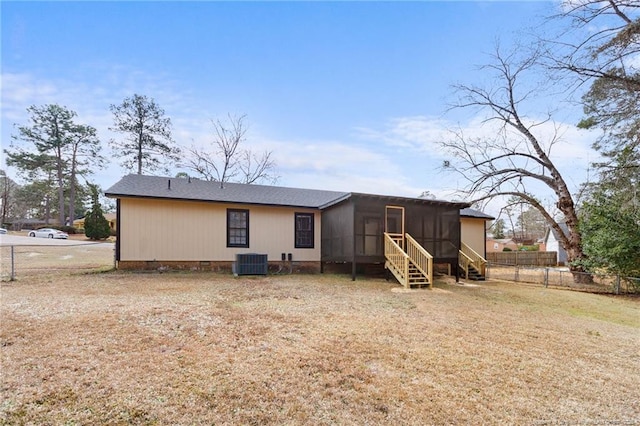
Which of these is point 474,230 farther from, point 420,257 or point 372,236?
point 372,236

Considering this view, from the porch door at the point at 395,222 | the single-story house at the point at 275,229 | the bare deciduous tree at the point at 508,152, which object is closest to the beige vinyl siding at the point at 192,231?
the single-story house at the point at 275,229

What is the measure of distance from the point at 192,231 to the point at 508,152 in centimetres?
1360

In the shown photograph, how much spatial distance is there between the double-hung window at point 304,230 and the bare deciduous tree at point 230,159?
14299mm

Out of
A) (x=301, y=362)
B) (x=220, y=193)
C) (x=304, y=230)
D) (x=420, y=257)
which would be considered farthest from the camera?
(x=304, y=230)

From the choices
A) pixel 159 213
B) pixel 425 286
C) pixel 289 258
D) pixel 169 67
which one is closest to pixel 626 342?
pixel 425 286

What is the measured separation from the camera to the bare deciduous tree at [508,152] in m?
13.8

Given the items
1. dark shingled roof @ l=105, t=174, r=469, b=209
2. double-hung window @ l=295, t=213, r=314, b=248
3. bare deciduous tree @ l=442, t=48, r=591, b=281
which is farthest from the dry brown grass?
bare deciduous tree @ l=442, t=48, r=591, b=281

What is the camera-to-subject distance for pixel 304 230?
503 inches

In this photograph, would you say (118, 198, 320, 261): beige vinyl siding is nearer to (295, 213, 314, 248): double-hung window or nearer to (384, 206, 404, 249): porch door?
(295, 213, 314, 248): double-hung window

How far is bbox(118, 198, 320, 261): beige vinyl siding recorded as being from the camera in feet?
35.2

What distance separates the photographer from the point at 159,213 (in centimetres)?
1100

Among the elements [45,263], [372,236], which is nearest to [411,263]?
[372,236]

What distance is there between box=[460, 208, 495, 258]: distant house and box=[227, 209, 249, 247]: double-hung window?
34.0ft

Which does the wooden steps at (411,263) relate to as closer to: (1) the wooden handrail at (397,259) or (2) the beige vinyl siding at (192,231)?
(1) the wooden handrail at (397,259)
